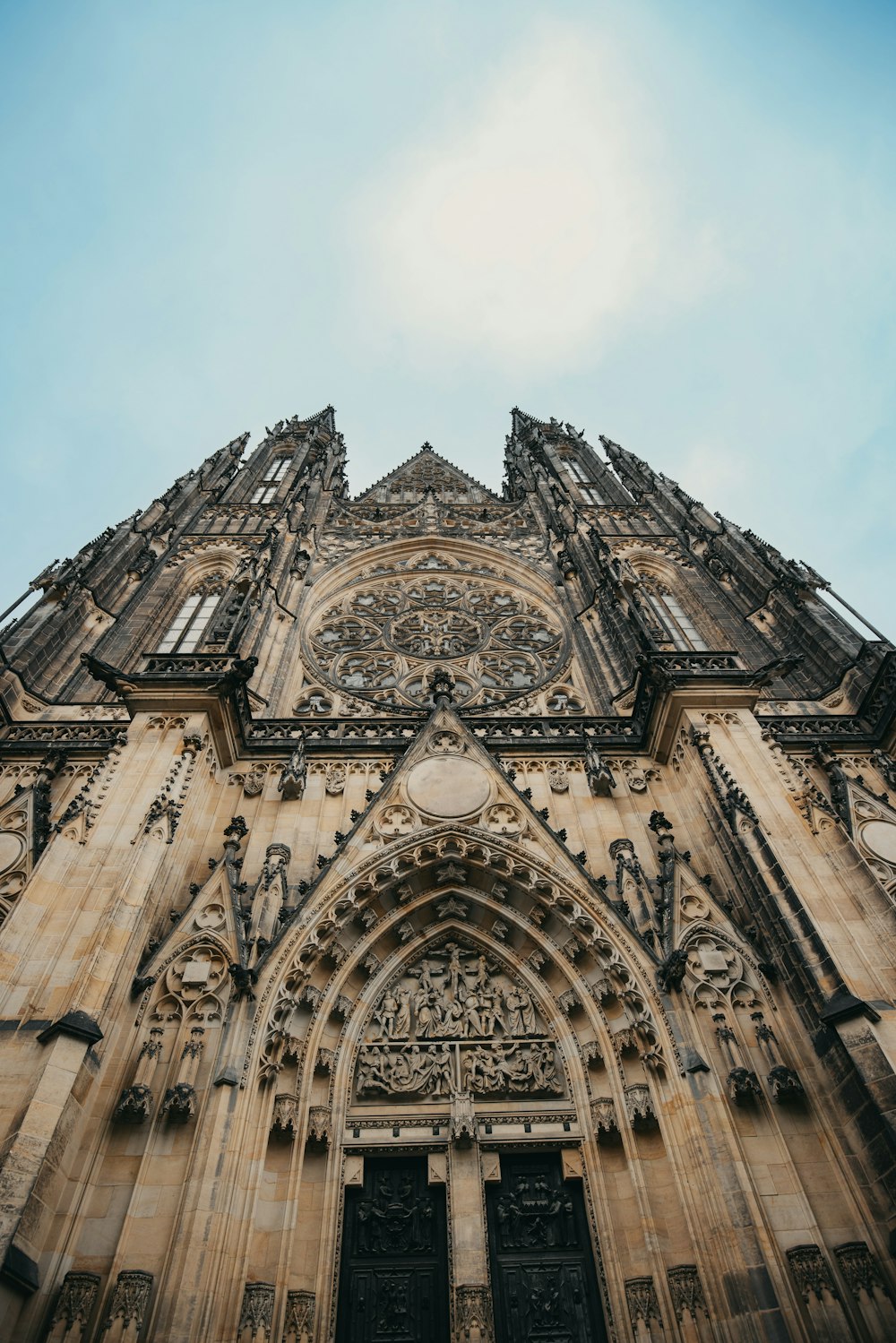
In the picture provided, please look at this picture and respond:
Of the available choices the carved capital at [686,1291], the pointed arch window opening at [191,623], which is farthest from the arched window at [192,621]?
the carved capital at [686,1291]

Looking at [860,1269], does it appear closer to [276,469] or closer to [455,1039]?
[455,1039]

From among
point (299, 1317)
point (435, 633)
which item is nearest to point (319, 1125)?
point (299, 1317)

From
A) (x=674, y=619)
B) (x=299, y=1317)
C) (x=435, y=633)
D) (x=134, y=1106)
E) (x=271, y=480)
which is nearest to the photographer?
(x=299, y=1317)

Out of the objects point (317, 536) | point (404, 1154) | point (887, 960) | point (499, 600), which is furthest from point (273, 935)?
point (317, 536)

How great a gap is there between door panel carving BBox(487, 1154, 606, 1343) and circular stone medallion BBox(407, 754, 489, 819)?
366 cm

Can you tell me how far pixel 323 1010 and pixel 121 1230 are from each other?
8.10 feet

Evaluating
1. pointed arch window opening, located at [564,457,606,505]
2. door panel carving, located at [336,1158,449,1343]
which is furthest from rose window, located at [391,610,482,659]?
door panel carving, located at [336,1158,449,1343]

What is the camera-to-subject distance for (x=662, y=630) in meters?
12.3

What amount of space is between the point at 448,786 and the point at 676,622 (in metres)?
6.91

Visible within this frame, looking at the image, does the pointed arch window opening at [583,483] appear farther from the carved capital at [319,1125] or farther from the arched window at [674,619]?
the carved capital at [319,1125]

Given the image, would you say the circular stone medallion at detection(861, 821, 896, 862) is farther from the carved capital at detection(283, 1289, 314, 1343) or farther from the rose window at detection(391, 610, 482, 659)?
the rose window at detection(391, 610, 482, 659)

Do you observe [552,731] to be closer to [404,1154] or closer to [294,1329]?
[404,1154]

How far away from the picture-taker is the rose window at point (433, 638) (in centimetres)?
1330

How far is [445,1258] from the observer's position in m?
6.54
